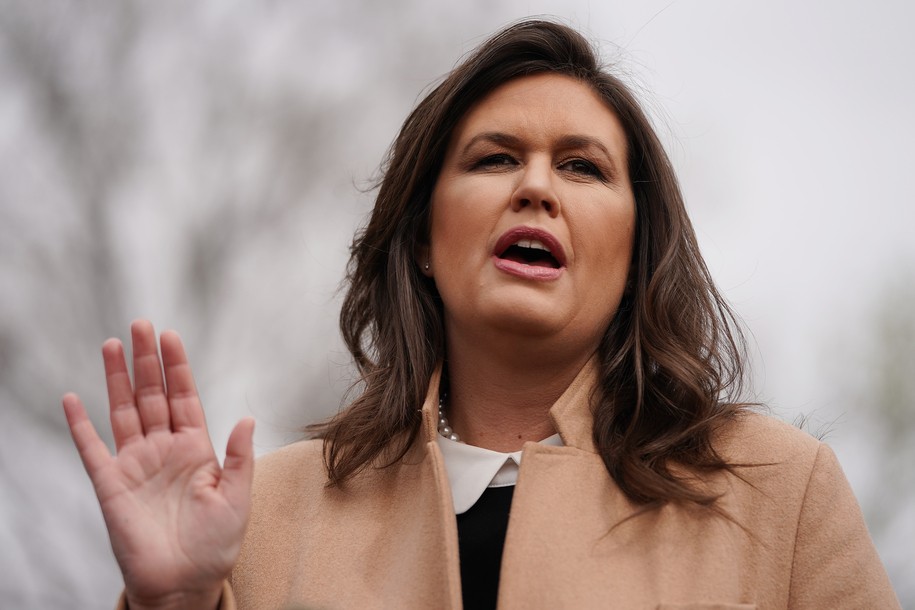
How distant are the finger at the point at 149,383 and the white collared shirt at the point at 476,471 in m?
0.74

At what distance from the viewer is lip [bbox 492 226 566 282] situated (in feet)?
10.2

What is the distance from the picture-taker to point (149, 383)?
2750 millimetres

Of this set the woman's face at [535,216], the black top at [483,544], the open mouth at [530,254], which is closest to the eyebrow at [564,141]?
the woman's face at [535,216]

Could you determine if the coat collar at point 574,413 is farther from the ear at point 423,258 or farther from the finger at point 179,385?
the finger at point 179,385

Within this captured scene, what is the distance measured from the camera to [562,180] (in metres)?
3.23

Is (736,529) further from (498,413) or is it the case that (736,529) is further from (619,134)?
(619,134)

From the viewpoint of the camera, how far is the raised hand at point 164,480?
268cm

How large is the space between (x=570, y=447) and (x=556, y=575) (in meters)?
0.35

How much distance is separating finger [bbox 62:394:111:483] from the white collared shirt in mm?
858

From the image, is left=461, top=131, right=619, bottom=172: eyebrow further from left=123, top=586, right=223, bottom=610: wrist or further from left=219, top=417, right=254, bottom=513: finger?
left=123, top=586, right=223, bottom=610: wrist

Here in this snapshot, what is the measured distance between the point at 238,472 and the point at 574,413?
0.88 m

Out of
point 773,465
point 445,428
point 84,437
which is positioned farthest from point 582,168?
point 84,437

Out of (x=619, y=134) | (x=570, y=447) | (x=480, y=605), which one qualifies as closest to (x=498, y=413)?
(x=570, y=447)

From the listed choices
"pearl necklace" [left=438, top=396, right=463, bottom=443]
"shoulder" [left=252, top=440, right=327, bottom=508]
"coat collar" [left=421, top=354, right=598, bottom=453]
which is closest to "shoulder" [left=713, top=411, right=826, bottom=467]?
"coat collar" [left=421, top=354, right=598, bottom=453]
